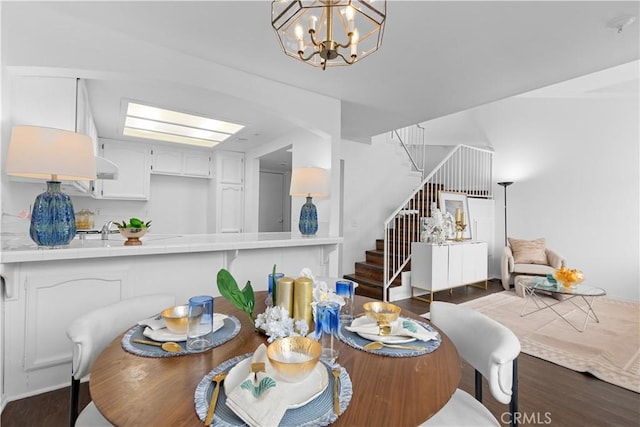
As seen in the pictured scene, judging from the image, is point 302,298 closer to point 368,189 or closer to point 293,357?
point 293,357

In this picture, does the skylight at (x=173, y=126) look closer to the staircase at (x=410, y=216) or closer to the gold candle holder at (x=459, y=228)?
the staircase at (x=410, y=216)

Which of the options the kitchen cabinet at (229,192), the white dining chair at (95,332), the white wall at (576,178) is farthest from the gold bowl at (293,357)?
the white wall at (576,178)

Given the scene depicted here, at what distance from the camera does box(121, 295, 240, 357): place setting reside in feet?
3.34

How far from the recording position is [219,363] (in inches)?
37.2

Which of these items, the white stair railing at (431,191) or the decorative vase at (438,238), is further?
the white stair railing at (431,191)

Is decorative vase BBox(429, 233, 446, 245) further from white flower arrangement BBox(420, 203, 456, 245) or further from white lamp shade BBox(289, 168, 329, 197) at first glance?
white lamp shade BBox(289, 168, 329, 197)

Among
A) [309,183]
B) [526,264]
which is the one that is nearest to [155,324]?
[309,183]

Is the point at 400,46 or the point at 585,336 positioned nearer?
the point at 400,46

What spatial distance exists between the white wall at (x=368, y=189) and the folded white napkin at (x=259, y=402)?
4.25 meters

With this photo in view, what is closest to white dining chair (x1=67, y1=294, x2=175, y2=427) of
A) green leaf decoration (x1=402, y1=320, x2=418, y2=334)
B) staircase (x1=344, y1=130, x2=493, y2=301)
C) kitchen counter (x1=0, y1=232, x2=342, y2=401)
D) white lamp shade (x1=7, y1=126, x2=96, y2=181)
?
kitchen counter (x1=0, y1=232, x2=342, y2=401)

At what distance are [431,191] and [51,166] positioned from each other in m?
5.03

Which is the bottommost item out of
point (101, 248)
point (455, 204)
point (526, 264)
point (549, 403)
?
point (549, 403)

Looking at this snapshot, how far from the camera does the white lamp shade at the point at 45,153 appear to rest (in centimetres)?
158

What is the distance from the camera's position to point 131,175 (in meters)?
4.55
